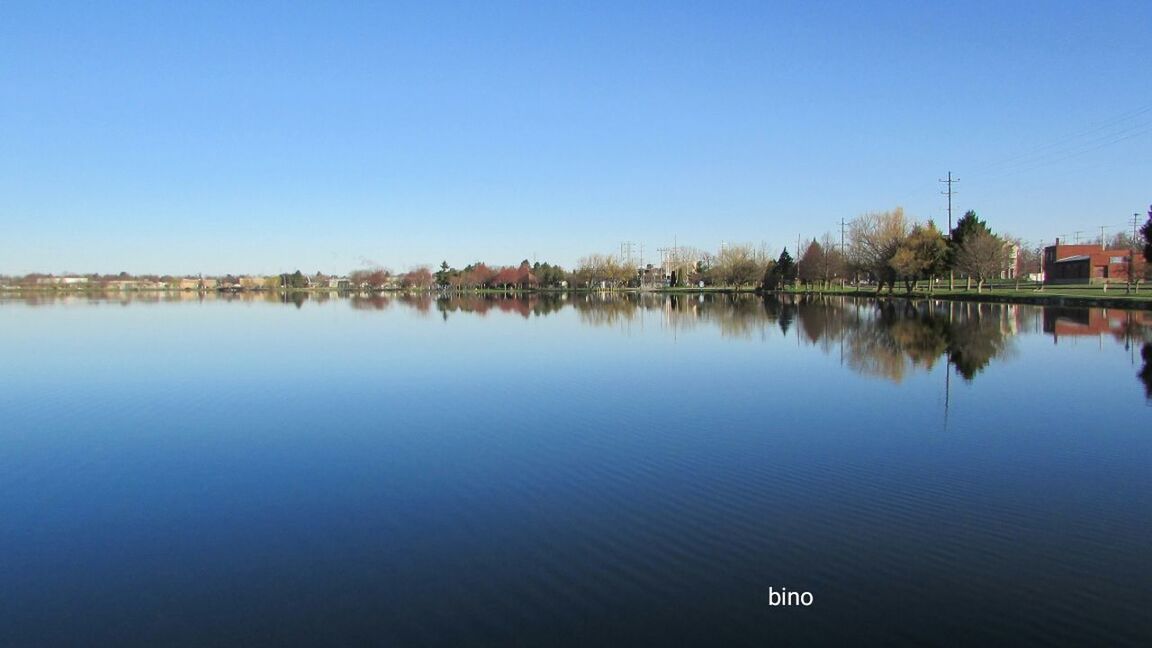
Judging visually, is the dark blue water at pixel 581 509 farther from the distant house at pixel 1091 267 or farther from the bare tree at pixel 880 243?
the distant house at pixel 1091 267

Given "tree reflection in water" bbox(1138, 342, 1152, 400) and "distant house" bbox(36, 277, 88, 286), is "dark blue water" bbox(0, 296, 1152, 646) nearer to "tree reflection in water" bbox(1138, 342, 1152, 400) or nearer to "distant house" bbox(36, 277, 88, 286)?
"tree reflection in water" bbox(1138, 342, 1152, 400)

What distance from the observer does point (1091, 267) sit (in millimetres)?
59031

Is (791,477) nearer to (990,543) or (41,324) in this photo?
(990,543)

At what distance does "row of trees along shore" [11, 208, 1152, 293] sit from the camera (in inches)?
2008

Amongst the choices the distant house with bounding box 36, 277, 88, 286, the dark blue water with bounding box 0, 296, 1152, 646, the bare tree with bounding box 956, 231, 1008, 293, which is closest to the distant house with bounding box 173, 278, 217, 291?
the distant house with bounding box 36, 277, 88, 286

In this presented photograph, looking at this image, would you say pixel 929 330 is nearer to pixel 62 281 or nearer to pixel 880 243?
pixel 880 243

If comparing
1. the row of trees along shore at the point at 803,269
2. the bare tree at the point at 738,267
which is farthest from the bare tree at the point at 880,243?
the bare tree at the point at 738,267

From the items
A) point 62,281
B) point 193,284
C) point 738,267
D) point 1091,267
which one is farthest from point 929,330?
point 62,281

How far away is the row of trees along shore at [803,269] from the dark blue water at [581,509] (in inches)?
1278

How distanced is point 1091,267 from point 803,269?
25841 mm

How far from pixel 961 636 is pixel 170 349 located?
2437cm

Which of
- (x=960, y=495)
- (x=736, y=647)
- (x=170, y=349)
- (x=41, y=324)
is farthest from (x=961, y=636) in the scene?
(x=41, y=324)

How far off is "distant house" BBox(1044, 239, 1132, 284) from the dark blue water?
54544 mm

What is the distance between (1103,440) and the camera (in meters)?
9.23
